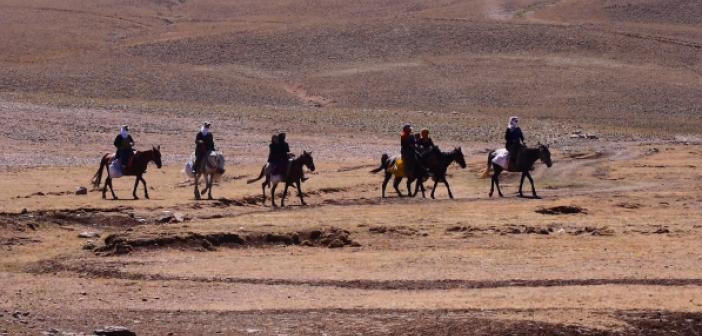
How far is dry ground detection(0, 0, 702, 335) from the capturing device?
18609 mm

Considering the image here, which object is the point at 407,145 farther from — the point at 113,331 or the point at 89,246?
the point at 113,331

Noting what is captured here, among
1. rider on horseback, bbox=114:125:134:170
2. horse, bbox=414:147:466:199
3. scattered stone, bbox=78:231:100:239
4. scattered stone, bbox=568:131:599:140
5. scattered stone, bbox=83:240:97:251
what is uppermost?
rider on horseback, bbox=114:125:134:170

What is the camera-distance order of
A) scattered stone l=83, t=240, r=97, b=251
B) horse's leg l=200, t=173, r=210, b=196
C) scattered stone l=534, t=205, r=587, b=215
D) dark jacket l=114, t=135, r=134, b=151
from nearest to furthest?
scattered stone l=83, t=240, r=97, b=251 → scattered stone l=534, t=205, r=587, b=215 → horse's leg l=200, t=173, r=210, b=196 → dark jacket l=114, t=135, r=134, b=151

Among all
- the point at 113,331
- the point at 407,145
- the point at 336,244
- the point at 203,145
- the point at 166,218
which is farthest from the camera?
the point at 407,145

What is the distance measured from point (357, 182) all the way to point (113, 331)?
2243 cm

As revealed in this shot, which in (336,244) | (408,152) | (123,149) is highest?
(123,149)

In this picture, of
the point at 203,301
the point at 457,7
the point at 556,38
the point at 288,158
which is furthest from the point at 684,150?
the point at 457,7

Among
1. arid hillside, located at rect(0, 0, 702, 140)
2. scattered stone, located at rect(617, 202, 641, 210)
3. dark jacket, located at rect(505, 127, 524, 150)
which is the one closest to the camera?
scattered stone, located at rect(617, 202, 641, 210)

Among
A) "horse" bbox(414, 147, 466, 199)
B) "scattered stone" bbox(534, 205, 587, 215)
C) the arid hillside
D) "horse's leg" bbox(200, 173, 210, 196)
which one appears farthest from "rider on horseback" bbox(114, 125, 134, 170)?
the arid hillside

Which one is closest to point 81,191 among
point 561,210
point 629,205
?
point 561,210

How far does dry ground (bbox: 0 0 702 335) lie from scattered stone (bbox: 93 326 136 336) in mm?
597

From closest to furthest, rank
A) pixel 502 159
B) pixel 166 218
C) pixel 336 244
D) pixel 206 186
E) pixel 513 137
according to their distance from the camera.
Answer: pixel 336 244 → pixel 166 218 → pixel 206 186 → pixel 513 137 → pixel 502 159

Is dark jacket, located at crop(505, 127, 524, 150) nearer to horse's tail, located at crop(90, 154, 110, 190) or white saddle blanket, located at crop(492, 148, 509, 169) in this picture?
white saddle blanket, located at crop(492, 148, 509, 169)

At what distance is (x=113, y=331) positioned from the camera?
1616 centimetres
